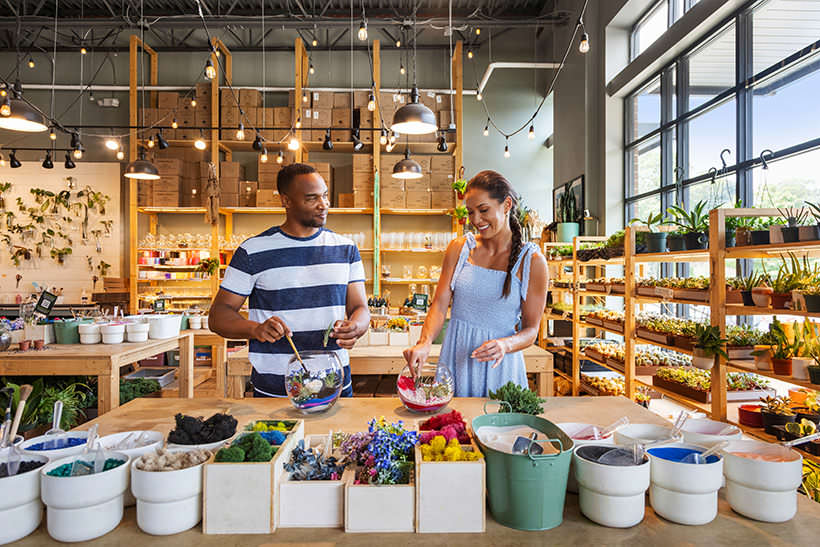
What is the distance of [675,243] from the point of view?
136 inches

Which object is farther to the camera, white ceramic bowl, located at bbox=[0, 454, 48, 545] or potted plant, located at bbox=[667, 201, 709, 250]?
potted plant, located at bbox=[667, 201, 709, 250]

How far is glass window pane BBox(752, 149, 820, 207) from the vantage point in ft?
10.9

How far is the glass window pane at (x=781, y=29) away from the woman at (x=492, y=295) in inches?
121

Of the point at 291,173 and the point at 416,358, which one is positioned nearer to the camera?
the point at 416,358

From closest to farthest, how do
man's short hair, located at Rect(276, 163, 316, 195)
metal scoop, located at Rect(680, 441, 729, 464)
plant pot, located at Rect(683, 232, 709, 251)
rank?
metal scoop, located at Rect(680, 441, 729, 464)
man's short hair, located at Rect(276, 163, 316, 195)
plant pot, located at Rect(683, 232, 709, 251)

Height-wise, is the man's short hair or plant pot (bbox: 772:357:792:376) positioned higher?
the man's short hair

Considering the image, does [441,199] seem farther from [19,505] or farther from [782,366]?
[19,505]

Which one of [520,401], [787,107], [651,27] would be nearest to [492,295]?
[520,401]

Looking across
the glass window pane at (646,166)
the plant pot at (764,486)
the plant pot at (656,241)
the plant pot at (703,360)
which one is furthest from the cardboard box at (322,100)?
the plant pot at (764,486)

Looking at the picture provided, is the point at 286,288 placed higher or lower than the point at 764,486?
higher

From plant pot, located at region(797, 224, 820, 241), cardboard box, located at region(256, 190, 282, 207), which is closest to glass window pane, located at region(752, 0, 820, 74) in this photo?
plant pot, located at region(797, 224, 820, 241)

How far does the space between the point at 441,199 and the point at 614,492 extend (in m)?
6.43

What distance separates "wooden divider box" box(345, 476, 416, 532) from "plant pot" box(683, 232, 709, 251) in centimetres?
291

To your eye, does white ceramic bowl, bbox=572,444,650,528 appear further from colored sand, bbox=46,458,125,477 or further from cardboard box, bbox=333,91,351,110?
cardboard box, bbox=333,91,351,110
